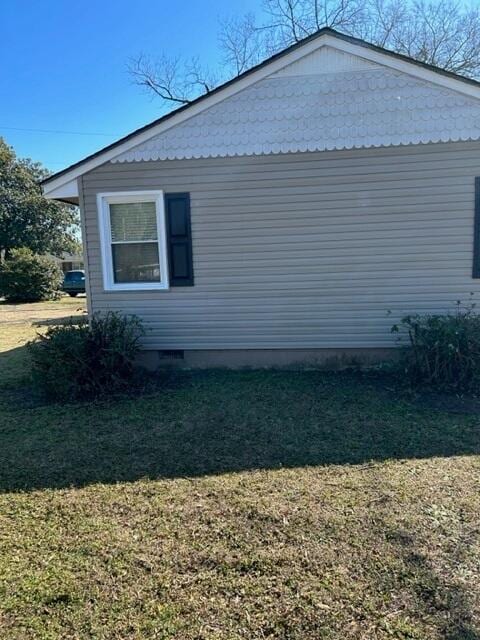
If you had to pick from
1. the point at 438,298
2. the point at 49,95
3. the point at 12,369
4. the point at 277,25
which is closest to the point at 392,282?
the point at 438,298

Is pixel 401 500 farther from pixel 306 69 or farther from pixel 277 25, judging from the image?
pixel 277 25

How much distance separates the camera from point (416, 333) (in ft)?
19.1

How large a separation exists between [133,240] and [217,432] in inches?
138

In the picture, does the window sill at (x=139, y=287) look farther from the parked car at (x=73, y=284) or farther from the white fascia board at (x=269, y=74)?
the parked car at (x=73, y=284)

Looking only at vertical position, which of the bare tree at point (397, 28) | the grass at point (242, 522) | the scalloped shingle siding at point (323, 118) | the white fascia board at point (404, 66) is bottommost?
the grass at point (242, 522)

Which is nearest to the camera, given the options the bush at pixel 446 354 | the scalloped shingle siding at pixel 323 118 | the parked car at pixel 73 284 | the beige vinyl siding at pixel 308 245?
the bush at pixel 446 354

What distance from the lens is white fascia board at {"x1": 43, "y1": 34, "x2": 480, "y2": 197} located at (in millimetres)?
5899

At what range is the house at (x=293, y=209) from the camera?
6125 millimetres

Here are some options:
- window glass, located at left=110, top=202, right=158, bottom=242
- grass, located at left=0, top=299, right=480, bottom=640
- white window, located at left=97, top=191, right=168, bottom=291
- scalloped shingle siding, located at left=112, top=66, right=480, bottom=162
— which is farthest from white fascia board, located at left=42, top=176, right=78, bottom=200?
grass, located at left=0, top=299, right=480, bottom=640

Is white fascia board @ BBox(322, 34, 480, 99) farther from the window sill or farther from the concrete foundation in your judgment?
the window sill

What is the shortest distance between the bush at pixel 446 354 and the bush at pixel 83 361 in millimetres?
3670

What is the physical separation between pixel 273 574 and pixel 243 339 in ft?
14.8

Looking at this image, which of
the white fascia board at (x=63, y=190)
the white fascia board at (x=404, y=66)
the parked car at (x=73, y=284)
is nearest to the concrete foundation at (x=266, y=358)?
the white fascia board at (x=63, y=190)

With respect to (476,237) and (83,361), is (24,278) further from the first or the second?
(476,237)
